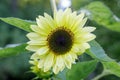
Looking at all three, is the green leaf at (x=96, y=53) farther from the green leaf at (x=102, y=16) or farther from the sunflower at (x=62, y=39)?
the green leaf at (x=102, y=16)

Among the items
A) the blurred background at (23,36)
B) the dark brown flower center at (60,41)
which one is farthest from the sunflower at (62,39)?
the blurred background at (23,36)

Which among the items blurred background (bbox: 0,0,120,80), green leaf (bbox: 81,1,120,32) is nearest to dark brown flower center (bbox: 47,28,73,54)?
green leaf (bbox: 81,1,120,32)

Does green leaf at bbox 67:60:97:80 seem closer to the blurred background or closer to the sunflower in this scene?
the sunflower

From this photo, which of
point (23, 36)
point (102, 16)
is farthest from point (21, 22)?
point (23, 36)

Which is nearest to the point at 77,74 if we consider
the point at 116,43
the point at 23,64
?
the point at 116,43

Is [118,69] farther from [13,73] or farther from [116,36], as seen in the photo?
[13,73]

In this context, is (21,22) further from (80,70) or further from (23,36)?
(23,36)
